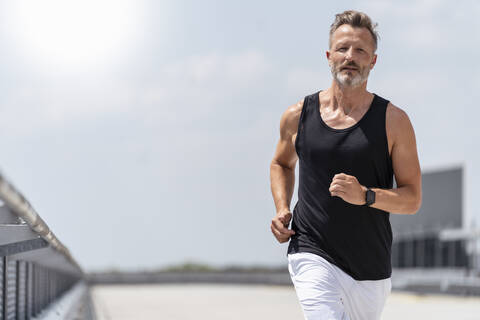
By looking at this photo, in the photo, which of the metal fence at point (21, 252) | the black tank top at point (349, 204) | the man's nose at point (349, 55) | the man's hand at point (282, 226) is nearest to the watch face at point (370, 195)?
the black tank top at point (349, 204)

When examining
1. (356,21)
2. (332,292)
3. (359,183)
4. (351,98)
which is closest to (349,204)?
(359,183)

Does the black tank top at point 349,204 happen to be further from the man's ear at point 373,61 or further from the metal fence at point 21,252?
the metal fence at point 21,252

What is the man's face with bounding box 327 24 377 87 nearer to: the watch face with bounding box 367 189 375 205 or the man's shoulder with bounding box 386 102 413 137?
the man's shoulder with bounding box 386 102 413 137

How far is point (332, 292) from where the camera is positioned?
4477 millimetres

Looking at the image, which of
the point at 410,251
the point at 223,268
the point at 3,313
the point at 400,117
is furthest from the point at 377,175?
the point at 223,268

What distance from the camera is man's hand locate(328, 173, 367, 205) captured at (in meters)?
4.25

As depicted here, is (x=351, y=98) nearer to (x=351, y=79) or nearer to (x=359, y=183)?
(x=351, y=79)

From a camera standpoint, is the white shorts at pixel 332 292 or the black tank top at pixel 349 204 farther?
the black tank top at pixel 349 204

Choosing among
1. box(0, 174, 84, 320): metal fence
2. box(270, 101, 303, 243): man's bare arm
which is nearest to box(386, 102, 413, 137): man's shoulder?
box(270, 101, 303, 243): man's bare arm

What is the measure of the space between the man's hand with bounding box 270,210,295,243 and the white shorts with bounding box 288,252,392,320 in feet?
0.46

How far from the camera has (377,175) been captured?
4.61 m

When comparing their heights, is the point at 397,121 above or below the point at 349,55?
below

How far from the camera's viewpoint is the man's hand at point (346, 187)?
13.9 feet

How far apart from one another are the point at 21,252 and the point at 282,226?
1698mm
